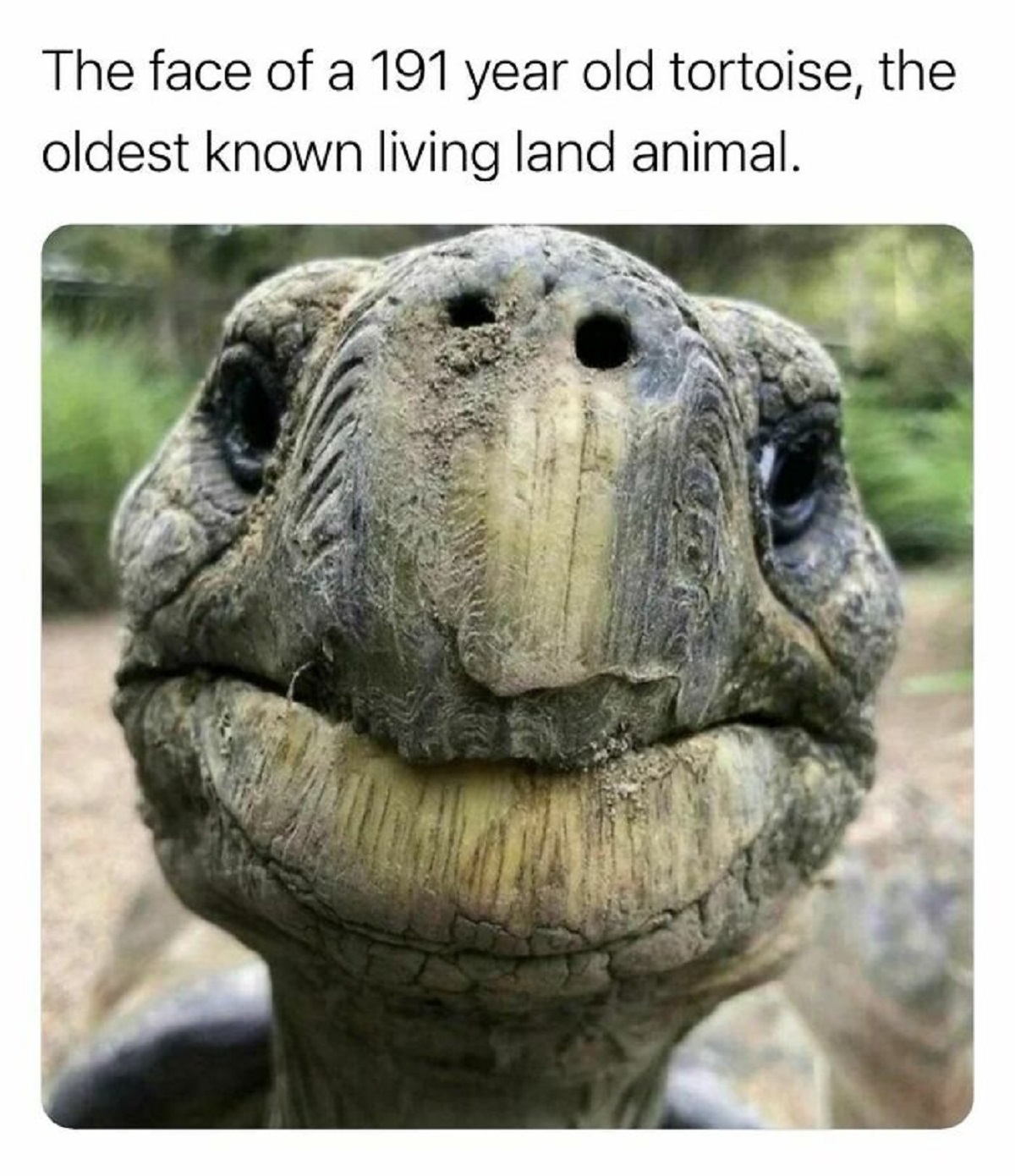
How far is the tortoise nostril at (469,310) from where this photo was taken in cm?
84

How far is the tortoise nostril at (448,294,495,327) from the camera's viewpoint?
0.84 meters

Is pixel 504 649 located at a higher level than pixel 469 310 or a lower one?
lower

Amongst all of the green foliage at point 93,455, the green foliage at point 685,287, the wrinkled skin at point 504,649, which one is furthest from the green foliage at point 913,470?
the wrinkled skin at point 504,649

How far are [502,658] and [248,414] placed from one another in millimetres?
462

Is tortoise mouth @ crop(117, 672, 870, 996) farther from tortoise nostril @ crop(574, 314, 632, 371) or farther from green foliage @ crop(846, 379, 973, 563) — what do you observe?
green foliage @ crop(846, 379, 973, 563)

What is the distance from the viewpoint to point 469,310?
2.79ft

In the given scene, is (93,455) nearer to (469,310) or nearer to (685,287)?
(685,287)

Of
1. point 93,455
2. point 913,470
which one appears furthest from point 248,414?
point 93,455

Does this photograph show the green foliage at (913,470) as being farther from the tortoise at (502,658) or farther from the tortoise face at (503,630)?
the tortoise face at (503,630)

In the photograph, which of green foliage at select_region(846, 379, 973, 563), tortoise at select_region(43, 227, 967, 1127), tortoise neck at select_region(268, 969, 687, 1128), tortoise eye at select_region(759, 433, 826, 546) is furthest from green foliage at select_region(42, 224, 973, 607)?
tortoise neck at select_region(268, 969, 687, 1128)

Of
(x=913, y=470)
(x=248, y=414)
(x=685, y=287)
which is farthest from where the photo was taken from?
(x=913, y=470)

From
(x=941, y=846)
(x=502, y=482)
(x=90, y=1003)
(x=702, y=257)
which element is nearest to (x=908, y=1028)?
(x=941, y=846)

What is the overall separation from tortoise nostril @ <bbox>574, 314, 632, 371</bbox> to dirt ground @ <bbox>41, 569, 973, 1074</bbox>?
A: 135 inches
